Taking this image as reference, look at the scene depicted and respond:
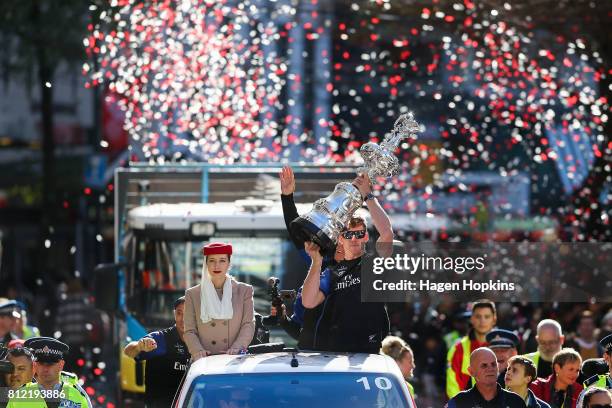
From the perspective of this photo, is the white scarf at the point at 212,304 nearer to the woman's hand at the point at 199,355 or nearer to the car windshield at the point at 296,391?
the woman's hand at the point at 199,355

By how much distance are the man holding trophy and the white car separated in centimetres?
116

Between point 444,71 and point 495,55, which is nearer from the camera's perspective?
point 495,55

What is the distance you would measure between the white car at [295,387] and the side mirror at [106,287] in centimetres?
603

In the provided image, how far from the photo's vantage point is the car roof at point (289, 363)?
26.4ft

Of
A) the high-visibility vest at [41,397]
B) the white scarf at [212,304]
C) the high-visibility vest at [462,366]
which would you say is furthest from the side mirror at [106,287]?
the white scarf at [212,304]

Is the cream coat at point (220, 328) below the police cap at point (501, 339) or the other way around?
the other way around

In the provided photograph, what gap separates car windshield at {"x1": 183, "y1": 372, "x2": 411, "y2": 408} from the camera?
7.89 m

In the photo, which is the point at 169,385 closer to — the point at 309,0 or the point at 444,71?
the point at 309,0

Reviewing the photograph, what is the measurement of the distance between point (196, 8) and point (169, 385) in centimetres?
1150

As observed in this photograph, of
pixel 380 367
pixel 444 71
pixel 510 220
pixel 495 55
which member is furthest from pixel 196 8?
pixel 380 367

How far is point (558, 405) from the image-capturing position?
1047 cm

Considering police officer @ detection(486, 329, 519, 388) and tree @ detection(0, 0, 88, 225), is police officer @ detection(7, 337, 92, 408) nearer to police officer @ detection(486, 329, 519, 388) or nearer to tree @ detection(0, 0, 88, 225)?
police officer @ detection(486, 329, 519, 388)

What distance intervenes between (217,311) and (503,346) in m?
2.61

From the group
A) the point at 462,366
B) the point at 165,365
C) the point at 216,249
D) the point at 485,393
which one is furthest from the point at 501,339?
the point at 216,249
